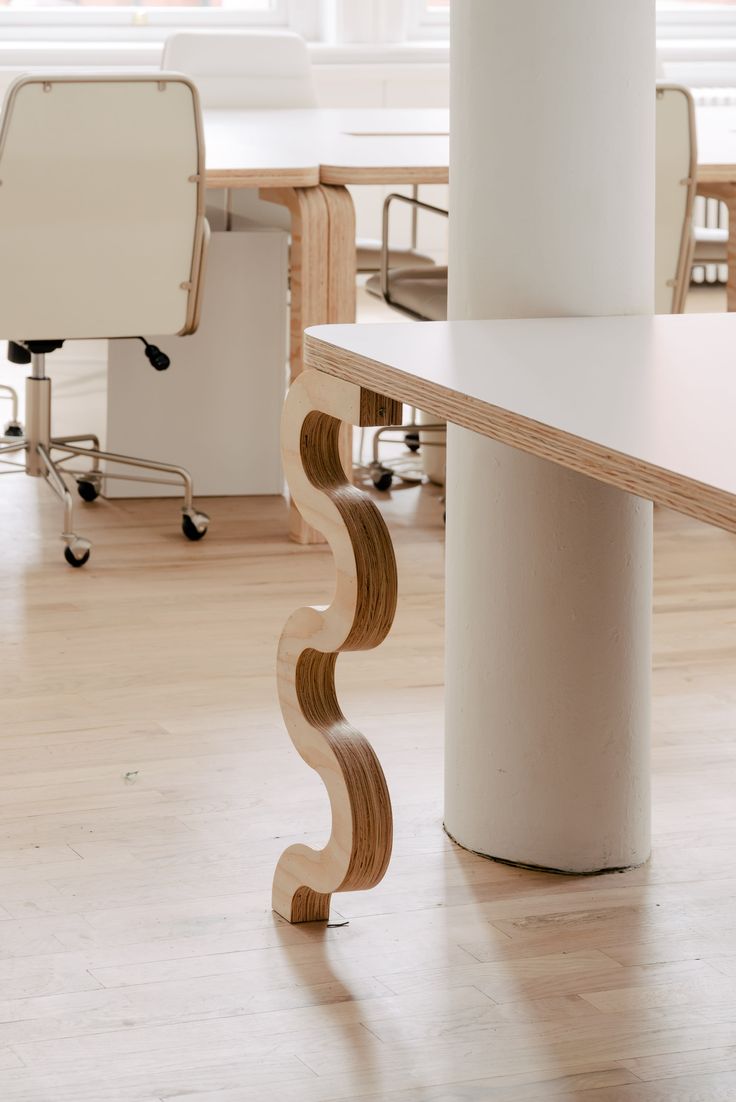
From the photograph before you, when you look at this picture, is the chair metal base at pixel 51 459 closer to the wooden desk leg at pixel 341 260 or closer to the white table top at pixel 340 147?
the wooden desk leg at pixel 341 260

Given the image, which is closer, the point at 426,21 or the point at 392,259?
the point at 392,259

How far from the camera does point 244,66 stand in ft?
16.9

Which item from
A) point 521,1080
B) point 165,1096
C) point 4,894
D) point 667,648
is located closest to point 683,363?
point 521,1080

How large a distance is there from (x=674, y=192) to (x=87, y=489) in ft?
4.93

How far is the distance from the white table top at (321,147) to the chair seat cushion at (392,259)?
1.08ft

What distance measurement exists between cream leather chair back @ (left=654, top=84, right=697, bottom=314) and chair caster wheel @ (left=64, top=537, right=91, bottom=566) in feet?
4.09

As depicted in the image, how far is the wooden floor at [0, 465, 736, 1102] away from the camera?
5.14 ft

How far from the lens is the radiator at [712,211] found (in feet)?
23.5

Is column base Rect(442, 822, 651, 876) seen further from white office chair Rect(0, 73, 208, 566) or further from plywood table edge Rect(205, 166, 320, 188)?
plywood table edge Rect(205, 166, 320, 188)

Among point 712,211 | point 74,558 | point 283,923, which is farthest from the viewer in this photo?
point 712,211

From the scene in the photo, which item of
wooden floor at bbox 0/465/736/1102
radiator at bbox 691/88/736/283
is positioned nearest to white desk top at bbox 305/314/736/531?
wooden floor at bbox 0/465/736/1102

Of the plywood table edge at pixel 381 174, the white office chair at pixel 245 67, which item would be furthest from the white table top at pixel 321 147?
the white office chair at pixel 245 67

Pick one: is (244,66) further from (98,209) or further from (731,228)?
(98,209)

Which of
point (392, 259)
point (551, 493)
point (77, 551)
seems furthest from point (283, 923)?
point (392, 259)
